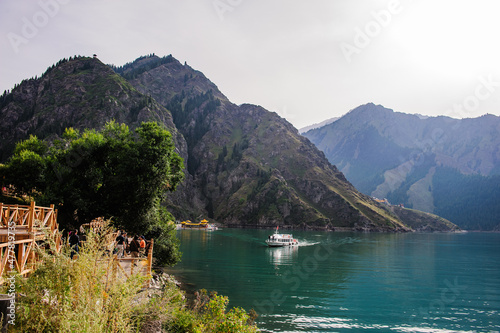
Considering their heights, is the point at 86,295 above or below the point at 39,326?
above

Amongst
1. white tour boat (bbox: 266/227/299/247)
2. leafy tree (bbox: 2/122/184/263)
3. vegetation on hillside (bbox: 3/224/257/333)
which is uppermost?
leafy tree (bbox: 2/122/184/263)

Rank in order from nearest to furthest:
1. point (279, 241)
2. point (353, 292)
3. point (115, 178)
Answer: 1. point (115, 178)
2. point (353, 292)
3. point (279, 241)

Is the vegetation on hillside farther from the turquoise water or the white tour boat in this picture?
the white tour boat

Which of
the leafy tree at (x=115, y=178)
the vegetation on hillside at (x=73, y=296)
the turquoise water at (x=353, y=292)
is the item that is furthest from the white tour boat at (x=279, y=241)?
the vegetation on hillside at (x=73, y=296)

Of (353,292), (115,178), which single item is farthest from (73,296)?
(353,292)

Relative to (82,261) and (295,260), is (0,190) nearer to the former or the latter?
(82,261)

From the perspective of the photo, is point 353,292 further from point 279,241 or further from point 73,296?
point 279,241

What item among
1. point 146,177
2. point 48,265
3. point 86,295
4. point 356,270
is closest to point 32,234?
point 48,265

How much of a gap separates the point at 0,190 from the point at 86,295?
4951 cm

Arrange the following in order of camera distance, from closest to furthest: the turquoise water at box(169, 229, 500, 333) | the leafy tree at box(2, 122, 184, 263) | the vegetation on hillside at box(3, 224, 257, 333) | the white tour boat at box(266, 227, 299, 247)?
the vegetation on hillside at box(3, 224, 257, 333) → the turquoise water at box(169, 229, 500, 333) → the leafy tree at box(2, 122, 184, 263) → the white tour boat at box(266, 227, 299, 247)

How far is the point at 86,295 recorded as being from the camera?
332 inches

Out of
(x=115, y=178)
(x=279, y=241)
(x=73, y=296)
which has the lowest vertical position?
(x=279, y=241)

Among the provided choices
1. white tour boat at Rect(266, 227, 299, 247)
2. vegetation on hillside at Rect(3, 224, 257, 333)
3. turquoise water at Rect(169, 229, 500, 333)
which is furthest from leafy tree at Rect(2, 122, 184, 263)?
white tour boat at Rect(266, 227, 299, 247)

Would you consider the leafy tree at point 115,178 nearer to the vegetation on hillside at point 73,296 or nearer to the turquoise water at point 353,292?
the turquoise water at point 353,292
